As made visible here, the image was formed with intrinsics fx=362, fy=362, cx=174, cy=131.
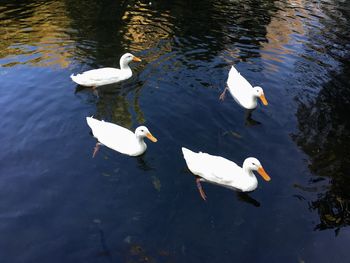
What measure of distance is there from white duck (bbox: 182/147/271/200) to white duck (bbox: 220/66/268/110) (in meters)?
3.28

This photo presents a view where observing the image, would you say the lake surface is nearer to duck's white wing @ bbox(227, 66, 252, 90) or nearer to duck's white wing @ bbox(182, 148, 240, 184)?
duck's white wing @ bbox(182, 148, 240, 184)

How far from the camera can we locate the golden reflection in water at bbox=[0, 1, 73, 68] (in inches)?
604

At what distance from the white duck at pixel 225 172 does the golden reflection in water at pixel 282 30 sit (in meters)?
7.01

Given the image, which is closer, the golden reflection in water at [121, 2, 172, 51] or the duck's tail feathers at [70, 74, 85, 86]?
the duck's tail feathers at [70, 74, 85, 86]

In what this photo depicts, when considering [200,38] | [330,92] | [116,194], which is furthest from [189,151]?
[200,38]

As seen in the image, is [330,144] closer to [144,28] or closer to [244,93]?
[244,93]

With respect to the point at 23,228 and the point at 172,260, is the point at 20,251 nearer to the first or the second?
the point at 23,228

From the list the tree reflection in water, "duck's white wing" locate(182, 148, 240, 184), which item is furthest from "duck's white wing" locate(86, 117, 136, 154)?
the tree reflection in water

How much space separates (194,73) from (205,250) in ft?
26.1

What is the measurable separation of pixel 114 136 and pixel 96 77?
356 cm

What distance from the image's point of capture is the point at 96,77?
503 inches

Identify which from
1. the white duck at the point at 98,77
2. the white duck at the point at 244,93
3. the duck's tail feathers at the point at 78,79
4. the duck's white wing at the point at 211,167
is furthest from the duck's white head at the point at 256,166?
the duck's tail feathers at the point at 78,79

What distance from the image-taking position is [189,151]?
946 centimetres

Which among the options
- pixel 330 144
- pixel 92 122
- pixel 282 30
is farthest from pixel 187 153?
pixel 282 30
